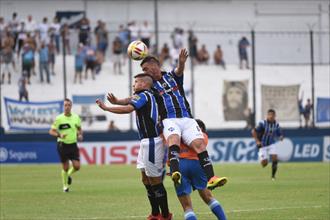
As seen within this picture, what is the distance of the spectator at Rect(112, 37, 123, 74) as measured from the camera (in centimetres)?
5041

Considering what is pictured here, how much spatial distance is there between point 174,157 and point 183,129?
1.99 ft

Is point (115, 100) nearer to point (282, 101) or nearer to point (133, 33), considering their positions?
point (282, 101)

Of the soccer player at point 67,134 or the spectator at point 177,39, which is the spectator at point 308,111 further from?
the soccer player at point 67,134

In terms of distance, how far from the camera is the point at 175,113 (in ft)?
53.1

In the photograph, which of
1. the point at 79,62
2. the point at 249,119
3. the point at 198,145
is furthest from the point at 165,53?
the point at 198,145

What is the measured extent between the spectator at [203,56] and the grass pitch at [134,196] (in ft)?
52.2

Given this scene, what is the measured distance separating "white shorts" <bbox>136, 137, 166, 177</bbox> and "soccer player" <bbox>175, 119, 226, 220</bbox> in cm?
48

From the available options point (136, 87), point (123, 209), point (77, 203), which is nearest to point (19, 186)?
A: point (77, 203)

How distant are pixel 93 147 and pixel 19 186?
1464cm

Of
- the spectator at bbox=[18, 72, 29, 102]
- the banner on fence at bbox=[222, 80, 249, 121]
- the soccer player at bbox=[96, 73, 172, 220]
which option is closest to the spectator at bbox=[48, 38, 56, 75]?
the spectator at bbox=[18, 72, 29, 102]

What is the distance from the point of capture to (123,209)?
21219mm

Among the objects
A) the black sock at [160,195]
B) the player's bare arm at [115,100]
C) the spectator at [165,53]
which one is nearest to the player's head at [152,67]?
the player's bare arm at [115,100]

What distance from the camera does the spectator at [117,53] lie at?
5041cm

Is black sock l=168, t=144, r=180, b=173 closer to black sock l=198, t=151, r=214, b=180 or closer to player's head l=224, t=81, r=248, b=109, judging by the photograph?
black sock l=198, t=151, r=214, b=180
